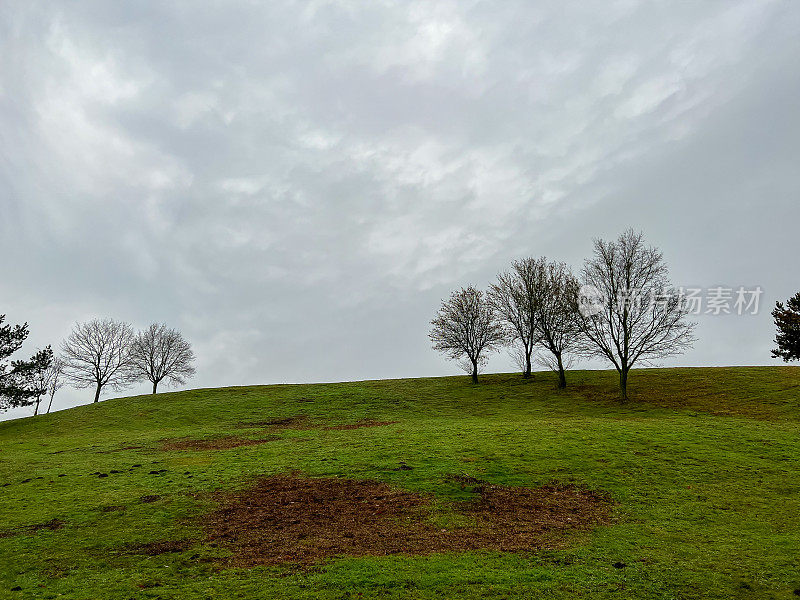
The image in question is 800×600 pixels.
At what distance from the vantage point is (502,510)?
20484 millimetres

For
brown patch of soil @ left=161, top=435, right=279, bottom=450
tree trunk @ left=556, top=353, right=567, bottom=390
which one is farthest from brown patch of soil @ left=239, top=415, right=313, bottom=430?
tree trunk @ left=556, top=353, right=567, bottom=390

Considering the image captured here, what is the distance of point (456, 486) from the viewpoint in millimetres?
23297

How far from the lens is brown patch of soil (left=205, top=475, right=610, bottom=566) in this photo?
16266 mm

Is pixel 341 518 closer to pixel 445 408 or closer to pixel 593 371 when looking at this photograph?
pixel 445 408

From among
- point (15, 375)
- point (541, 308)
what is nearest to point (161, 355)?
point (15, 375)

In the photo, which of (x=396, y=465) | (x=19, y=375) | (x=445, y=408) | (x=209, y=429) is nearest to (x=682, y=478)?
(x=396, y=465)

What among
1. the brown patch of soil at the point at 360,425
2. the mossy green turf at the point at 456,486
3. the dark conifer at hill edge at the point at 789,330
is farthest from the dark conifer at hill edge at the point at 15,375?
the dark conifer at hill edge at the point at 789,330

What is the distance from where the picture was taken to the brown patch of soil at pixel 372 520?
640 inches

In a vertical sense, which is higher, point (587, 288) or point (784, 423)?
point (587, 288)

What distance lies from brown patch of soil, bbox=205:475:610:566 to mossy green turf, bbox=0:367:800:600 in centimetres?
92

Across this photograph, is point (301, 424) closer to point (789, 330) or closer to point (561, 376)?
point (561, 376)

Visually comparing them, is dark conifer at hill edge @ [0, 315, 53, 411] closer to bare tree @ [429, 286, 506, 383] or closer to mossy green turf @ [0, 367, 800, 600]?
mossy green turf @ [0, 367, 800, 600]

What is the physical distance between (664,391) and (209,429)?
49320mm

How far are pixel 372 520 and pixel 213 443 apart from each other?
2275 centimetres
